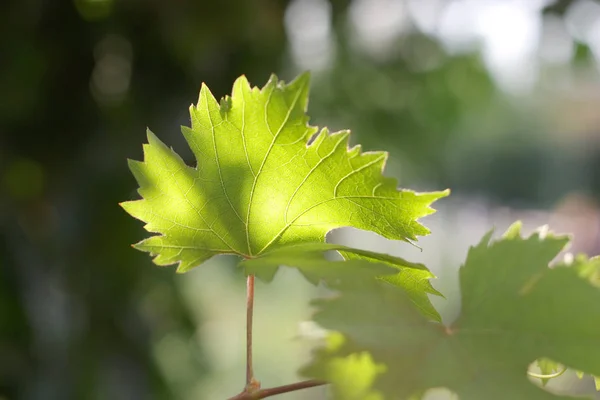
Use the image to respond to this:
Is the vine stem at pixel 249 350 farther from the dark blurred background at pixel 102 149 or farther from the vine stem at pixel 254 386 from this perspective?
the dark blurred background at pixel 102 149

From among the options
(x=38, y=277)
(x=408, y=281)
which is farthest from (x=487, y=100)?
(x=408, y=281)

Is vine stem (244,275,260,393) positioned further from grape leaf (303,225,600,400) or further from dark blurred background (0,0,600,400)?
dark blurred background (0,0,600,400)

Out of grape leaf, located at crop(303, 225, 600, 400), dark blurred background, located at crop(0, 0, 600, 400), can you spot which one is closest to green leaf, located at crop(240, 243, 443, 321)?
grape leaf, located at crop(303, 225, 600, 400)

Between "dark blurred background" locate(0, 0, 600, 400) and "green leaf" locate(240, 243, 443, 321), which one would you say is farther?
"dark blurred background" locate(0, 0, 600, 400)

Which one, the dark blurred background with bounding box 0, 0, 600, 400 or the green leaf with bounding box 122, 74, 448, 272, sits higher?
the dark blurred background with bounding box 0, 0, 600, 400

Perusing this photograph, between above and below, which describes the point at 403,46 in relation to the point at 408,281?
above

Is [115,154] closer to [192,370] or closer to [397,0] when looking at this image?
[192,370]

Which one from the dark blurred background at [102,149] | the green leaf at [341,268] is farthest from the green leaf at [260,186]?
the dark blurred background at [102,149]

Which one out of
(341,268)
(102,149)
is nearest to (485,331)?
(341,268)
